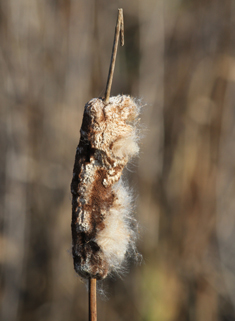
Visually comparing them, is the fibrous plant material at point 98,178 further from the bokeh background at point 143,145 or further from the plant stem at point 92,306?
the bokeh background at point 143,145

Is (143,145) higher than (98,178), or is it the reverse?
(143,145)

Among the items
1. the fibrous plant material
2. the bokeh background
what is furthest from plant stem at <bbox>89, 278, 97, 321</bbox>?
the bokeh background

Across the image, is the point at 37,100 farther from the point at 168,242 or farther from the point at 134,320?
the point at 134,320

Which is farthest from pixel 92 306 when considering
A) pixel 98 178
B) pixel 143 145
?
pixel 143 145

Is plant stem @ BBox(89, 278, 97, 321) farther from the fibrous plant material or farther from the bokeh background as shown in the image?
the bokeh background

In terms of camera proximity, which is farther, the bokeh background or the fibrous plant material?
the bokeh background

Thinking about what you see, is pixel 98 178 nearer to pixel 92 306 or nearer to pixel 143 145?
pixel 92 306

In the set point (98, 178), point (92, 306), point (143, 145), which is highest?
point (143, 145)
